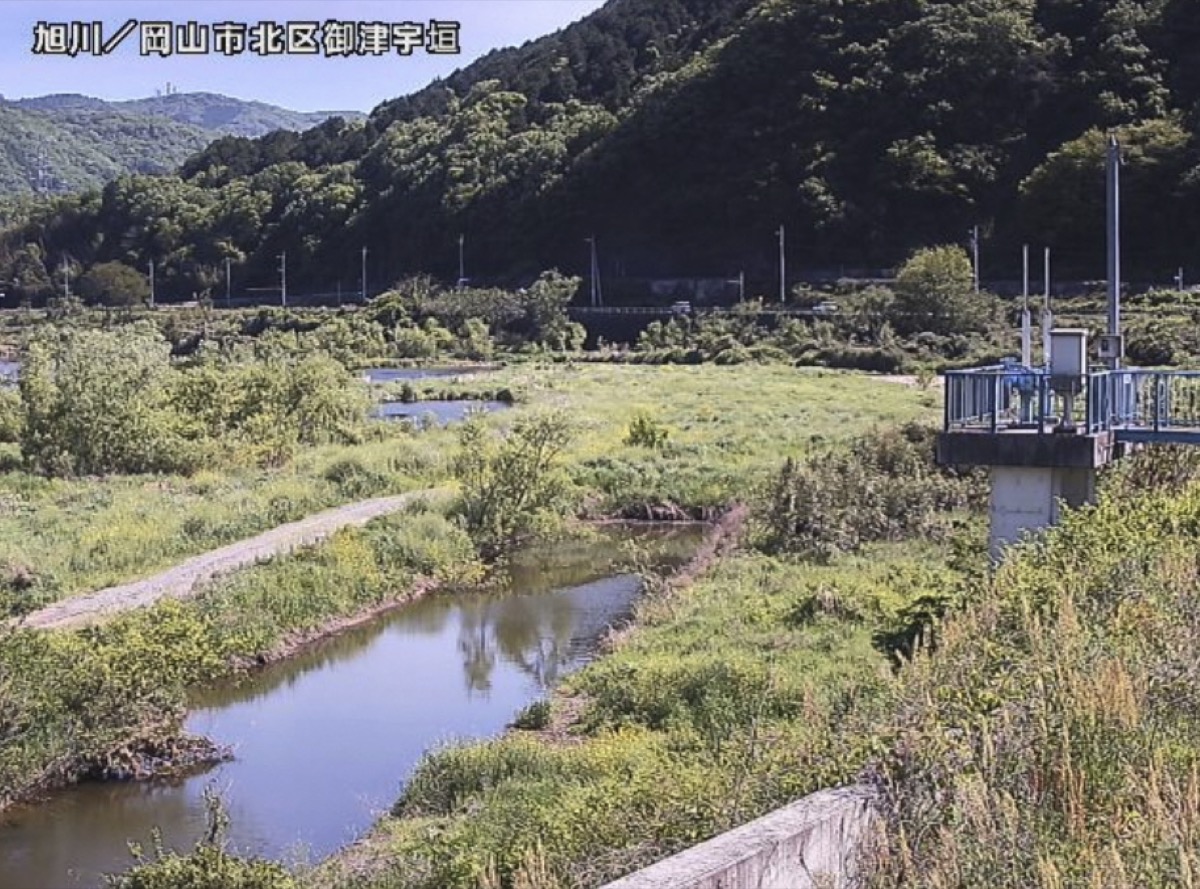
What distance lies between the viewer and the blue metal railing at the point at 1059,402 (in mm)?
15273

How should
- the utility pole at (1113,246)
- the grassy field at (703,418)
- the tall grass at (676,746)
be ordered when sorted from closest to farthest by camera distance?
the tall grass at (676,746) → the utility pole at (1113,246) → the grassy field at (703,418)

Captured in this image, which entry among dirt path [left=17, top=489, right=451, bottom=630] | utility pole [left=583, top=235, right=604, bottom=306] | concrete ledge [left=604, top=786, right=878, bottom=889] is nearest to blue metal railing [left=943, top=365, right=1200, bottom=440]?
concrete ledge [left=604, top=786, right=878, bottom=889]

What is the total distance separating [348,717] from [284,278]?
112779 millimetres

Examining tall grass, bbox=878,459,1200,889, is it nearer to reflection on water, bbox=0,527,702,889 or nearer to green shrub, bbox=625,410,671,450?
reflection on water, bbox=0,527,702,889

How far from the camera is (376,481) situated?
3016 centimetres

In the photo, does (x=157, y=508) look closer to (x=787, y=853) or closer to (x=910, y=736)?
(x=910, y=736)

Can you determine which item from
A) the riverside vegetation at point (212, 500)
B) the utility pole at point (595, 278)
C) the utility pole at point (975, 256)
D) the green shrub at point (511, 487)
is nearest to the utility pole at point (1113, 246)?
the riverside vegetation at point (212, 500)

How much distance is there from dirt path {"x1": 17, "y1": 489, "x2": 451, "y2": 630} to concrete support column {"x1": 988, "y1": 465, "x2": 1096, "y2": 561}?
1061 centimetres

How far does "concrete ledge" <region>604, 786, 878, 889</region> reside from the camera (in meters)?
6.41

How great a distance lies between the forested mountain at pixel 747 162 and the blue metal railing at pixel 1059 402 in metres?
60.9

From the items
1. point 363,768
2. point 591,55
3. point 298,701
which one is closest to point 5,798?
point 363,768

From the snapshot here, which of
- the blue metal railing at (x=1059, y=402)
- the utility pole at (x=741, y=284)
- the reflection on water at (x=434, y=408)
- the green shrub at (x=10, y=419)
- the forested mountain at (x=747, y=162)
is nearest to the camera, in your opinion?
the blue metal railing at (x=1059, y=402)

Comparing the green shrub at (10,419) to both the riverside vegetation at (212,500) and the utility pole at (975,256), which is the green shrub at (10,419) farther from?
the utility pole at (975,256)

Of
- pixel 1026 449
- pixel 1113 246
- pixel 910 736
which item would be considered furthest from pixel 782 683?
pixel 910 736
